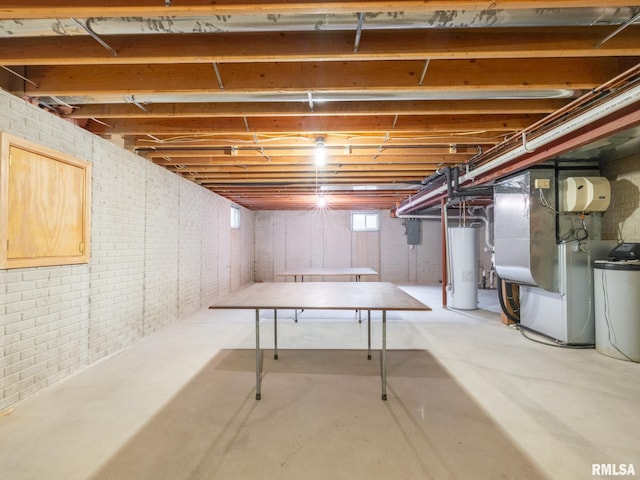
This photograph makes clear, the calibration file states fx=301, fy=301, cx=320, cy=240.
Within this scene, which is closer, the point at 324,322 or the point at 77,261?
the point at 77,261

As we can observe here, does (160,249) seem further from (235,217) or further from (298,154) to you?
(235,217)

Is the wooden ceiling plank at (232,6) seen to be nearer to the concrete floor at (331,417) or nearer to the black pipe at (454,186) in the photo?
the concrete floor at (331,417)

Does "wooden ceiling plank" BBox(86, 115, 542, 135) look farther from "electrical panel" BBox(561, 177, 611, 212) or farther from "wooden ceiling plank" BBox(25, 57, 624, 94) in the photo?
"electrical panel" BBox(561, 177, 611, 212)

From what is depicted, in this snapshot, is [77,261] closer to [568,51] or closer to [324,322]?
[324,322]

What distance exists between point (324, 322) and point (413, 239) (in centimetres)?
540

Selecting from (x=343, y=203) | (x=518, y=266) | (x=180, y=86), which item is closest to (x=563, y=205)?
(x=518, y=266)

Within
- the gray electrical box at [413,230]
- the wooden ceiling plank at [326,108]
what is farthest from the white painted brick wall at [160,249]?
the gray electrical box at [413,230]

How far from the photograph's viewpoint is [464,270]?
5.72 m

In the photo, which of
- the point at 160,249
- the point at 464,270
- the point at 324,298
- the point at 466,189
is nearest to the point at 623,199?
the point at 466,189

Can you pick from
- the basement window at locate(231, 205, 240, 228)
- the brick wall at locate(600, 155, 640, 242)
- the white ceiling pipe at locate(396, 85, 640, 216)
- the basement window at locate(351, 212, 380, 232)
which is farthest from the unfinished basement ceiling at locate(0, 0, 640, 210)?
the basement window at locate(351, 212, 380, 232)

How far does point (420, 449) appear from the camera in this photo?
6.00 feet

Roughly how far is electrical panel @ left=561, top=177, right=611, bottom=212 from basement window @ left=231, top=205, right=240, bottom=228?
6.79 metres

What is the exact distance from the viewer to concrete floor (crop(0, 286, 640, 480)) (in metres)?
1.71

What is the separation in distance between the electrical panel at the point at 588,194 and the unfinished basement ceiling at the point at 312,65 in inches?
41.6
